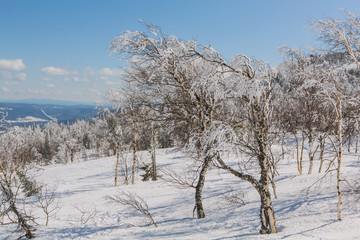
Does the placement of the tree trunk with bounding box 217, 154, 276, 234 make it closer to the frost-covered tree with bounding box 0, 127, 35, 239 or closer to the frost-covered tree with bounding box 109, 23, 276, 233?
the frost-covered tree with bounding box 109, 23, 276, 233

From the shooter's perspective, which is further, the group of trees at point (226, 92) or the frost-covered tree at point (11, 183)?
the frost-covered tree at point (11, 183)

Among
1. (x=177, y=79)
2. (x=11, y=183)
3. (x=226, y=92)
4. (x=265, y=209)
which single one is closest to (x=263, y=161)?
(x=265, y=209)

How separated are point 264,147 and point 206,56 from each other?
2796 mm

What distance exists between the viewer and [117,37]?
586 cm

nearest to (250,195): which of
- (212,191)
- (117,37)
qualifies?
(212,191)

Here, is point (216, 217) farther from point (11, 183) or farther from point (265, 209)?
point (11, 183)

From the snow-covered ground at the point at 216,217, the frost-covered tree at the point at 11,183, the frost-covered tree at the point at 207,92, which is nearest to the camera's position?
the frost-covered tree at the point at 207,92

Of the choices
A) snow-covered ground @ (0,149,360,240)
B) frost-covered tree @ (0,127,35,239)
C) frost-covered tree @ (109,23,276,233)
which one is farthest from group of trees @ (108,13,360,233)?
frost-covered tree @ (0,127,35,239)

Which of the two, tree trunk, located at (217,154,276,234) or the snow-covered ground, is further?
the snow-covered ground

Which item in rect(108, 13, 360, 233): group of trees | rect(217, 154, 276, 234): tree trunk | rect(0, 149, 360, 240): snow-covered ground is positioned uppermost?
rect(108, 13, 360, 233): group of trees

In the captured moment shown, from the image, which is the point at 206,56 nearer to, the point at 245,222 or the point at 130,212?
the point at 245,222

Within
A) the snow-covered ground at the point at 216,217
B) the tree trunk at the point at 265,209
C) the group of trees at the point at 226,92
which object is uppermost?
the group of trees at the point at 226,92

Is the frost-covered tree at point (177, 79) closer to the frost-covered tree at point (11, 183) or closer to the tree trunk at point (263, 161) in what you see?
the tree trunk at point (263, 161)

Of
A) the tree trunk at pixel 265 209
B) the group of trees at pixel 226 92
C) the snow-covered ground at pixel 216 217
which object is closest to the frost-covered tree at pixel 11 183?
the snow-covered ground at pixel 216 217
